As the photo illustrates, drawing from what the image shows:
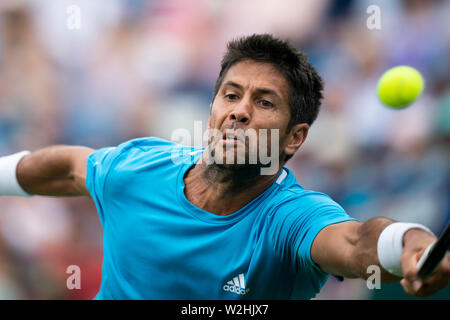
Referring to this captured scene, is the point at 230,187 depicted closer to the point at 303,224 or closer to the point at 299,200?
the point at 299,200

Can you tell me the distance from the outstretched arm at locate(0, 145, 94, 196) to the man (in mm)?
21

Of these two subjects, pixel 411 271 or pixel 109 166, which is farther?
pixel 109 166

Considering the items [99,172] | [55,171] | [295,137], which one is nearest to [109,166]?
[99,172]

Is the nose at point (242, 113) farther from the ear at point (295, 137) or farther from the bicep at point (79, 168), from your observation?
the bicep at point (79, 168)

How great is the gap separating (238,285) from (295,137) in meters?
0.97

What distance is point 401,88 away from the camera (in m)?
4.06

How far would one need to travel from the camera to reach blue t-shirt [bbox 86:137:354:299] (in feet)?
8.91

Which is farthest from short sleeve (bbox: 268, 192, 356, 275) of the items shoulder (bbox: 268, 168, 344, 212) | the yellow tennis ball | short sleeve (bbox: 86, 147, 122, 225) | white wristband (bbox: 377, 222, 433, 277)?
the yellow tennis ball

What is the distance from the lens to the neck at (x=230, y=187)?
297 cm

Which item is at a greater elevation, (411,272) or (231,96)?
(231,96)

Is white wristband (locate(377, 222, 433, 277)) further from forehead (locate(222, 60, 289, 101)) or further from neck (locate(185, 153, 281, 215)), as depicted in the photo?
forehead (locate(222, 60, 289, 101))

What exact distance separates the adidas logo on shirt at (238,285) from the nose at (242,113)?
834 millimetres

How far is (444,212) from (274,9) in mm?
2728
